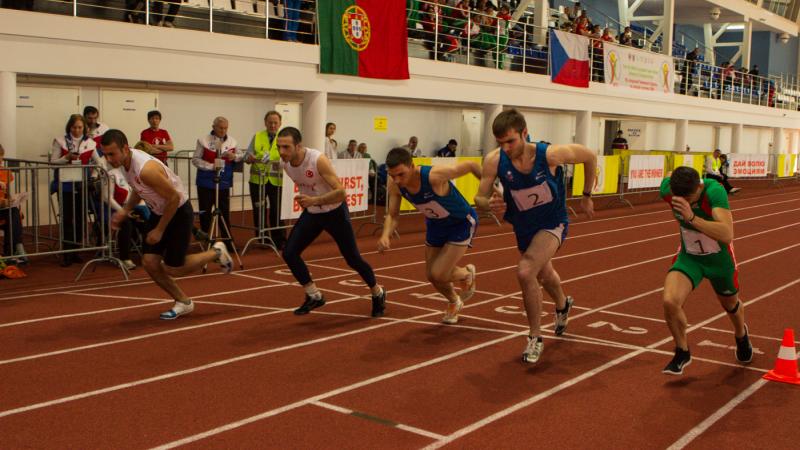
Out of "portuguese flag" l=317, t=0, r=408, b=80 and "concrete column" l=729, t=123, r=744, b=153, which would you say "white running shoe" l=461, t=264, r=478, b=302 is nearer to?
"portuguese flag" l=317, t=0, r=408, b=80

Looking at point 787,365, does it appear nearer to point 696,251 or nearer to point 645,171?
point 696,251

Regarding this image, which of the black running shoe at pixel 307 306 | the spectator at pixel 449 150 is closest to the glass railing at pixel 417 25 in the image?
the spectator at pixel 449 150

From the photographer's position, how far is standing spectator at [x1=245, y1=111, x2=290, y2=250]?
1250cm

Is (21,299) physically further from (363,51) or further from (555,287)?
(363,51)

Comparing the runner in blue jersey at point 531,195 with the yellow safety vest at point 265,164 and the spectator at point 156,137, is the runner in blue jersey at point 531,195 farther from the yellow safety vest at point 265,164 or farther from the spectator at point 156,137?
the spectator at point 156,137

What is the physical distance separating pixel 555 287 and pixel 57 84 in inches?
448

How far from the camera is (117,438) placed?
4875mm

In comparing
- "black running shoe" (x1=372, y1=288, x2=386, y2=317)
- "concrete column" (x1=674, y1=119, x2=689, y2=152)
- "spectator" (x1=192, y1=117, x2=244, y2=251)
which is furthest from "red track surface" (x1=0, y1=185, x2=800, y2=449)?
"concrete column" (x1=674, y1=119, x2=689, y2=152)

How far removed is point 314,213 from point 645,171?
17.5 metres

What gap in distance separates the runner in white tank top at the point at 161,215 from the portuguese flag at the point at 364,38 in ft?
29.7

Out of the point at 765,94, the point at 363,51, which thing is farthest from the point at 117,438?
the point at 765,94

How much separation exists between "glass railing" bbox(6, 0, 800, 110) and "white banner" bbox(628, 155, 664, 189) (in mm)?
3755

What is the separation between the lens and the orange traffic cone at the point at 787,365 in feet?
20.4

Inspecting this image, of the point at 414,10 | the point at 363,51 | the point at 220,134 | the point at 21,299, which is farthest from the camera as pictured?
the point at 414,10
